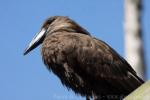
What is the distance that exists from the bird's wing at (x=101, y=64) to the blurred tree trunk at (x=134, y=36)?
96mm

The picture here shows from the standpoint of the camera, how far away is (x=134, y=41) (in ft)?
19.5

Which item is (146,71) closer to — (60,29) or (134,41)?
(134,41)

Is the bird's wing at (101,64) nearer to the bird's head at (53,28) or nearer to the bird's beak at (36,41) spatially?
Result: the bird's head at (53,28)

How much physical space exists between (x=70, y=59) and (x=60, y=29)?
1.12 meters

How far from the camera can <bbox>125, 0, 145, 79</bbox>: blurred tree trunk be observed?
19.2 ft

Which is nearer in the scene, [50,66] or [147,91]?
[147,91]

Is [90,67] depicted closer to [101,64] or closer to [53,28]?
[101,64]

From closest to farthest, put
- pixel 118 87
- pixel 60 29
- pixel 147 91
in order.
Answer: pixel 147 91, pixel 118 87, pixel 60 29

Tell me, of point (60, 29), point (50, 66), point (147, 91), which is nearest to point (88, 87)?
point (50, 66)

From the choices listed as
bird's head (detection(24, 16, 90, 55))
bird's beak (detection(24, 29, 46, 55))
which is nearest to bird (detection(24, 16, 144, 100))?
bird's head (detection(24, 16, 90, 55))

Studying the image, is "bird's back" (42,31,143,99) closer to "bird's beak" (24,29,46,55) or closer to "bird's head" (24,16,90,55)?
"bird's head" (24,16,90,55)

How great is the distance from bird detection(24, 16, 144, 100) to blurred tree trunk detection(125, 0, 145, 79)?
0.09 m

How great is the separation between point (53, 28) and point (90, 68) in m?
1.35

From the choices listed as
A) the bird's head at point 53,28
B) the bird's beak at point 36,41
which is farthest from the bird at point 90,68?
the bird's beak at point 36,41
